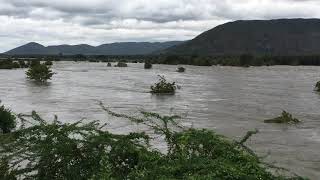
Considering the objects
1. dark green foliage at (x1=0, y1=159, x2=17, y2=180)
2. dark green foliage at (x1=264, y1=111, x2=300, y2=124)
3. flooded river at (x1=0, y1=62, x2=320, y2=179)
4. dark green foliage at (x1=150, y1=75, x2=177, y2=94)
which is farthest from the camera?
dark green foliage at (x1=150, y1=75, x2=177, y2=94)

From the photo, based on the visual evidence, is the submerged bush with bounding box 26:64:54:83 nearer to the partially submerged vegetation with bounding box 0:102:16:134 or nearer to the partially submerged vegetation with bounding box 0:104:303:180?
the partially submerged vegetation with bounding box 0:102:16:134

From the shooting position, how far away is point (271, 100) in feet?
122

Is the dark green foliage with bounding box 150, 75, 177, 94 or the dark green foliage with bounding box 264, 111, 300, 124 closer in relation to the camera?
the dark green foliage with bounding box 264, 111, 300, 124

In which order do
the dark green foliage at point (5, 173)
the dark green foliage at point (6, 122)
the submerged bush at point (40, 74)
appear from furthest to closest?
the submerged bush at point (40, 74), the dark green foliage at point (6, 122), the dark green foliage at point (5, 173)

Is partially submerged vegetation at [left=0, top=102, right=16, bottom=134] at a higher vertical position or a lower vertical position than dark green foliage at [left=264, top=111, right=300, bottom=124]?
higher

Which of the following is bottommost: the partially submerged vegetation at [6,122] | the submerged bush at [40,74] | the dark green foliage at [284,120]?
the submerged bush at [40,74]

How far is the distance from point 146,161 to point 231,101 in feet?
95.7

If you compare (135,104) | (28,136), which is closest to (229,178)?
(28,136)

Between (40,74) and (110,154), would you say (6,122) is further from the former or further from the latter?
(40,74)

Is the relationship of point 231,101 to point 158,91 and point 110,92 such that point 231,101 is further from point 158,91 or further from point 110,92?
point 110,92

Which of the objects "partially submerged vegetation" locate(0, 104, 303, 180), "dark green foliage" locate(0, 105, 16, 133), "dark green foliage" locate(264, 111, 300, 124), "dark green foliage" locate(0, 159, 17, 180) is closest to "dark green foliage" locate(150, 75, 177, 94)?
"dark green foliage" locate(264, 111, 300, 124)

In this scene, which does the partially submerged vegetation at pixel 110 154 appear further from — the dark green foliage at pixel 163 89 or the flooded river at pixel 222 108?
the dark green foliage at pixel 163 89

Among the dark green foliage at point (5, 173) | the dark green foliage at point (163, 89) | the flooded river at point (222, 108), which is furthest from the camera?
the dark green foliage at point (163, 89)

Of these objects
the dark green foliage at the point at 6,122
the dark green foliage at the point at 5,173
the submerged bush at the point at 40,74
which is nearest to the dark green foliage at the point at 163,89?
the submerged bush at the point at 40,74
